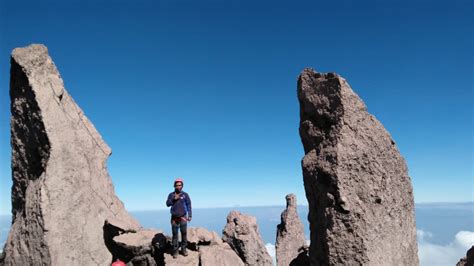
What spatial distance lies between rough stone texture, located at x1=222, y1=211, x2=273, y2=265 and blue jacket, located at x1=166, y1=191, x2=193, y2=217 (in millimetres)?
16277

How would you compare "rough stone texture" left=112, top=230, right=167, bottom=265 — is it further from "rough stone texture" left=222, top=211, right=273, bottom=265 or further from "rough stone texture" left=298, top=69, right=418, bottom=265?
"rough stone texture" left=222, top=211, right=273, bottom=265

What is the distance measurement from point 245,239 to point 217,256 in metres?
14.2

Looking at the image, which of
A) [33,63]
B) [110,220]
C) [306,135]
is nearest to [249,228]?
[110,220]

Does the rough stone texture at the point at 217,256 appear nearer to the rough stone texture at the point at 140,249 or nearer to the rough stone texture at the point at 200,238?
the rough stone texture at the point at 200,238

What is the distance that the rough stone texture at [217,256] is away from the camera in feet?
49.9

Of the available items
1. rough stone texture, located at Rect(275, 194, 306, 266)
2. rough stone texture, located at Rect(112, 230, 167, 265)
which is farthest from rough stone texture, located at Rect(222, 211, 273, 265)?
rough stone texture, located at Rect(112, 230, 167, 265)

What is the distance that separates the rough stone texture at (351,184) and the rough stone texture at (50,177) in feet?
28.6

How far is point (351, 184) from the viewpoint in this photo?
12391mm

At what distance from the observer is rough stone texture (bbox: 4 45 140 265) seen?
550 inches

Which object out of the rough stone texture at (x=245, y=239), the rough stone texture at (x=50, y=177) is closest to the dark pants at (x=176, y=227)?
the rough stone texture at (x=50, y=177)

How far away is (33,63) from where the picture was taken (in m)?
15.3

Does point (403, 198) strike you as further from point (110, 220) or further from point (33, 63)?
point (33, 63)

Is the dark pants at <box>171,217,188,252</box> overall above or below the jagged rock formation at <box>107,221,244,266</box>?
above

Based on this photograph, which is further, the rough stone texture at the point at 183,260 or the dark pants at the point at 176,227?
the rough stone texture at the point at 183,260
